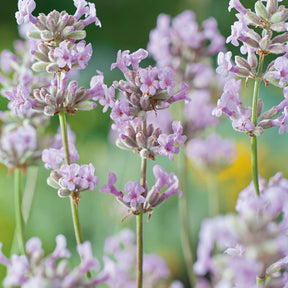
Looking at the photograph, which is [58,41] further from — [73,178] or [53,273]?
[53,273]

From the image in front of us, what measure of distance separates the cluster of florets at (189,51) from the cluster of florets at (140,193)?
0.58 m

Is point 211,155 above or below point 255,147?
above

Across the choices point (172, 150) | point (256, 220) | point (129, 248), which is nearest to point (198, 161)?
point (129, 248)

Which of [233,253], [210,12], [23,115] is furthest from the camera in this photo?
[210,12]

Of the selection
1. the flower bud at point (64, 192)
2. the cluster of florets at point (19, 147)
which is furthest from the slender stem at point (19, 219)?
the flower bud at point (64, 192)

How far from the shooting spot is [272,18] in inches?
32.2

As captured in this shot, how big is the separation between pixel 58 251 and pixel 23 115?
43cm

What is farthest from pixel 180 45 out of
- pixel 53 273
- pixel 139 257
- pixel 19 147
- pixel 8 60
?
pixel 53 273

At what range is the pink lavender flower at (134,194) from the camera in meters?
0.81

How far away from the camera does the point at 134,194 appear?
2.69ft

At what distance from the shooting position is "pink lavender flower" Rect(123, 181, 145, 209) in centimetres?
81

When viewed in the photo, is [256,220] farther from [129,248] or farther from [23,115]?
[129,248]

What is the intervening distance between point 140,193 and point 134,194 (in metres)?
0.01

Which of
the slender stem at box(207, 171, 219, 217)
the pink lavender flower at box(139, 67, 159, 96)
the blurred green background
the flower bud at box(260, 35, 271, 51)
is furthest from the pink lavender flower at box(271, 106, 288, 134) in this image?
the blurred green background
